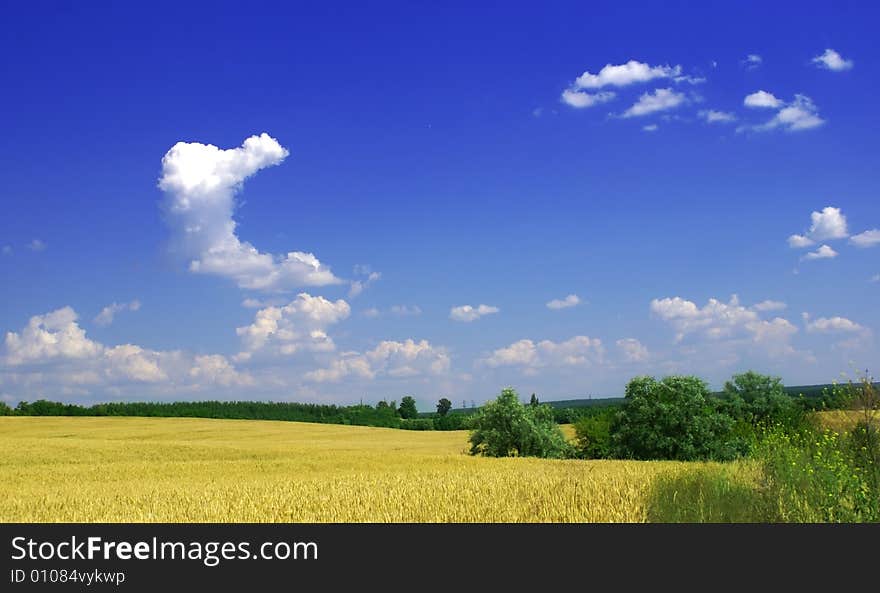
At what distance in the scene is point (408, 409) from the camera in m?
168

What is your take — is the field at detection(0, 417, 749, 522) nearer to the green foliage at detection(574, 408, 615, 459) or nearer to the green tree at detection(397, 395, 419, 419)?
the green foliage at detection(574, 408, 615, 459)

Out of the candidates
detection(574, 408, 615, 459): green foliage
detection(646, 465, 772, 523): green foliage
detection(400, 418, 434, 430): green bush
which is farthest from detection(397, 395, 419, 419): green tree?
detection(646, 465, 772, 523): green foliage

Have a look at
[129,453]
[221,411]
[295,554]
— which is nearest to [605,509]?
[295,554]

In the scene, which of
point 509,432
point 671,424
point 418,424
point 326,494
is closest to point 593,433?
point 509,432

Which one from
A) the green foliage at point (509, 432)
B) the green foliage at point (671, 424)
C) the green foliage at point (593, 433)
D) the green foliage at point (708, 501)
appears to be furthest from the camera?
the green foliage at point (593, 433)

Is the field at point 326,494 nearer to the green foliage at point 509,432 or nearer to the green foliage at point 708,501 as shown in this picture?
the green foliage at point 708,501

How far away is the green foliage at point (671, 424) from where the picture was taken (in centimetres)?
5609

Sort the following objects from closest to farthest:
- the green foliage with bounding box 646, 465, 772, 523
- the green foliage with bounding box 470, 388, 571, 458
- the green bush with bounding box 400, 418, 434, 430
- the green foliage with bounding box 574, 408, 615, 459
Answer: the green foliage with bounding box 646, 465, 772, 523, the green foliage with bounding box 470, 388, 571, 458, the green foliage with bounding box 574, 408, 615, 459, the green bush with bounding box 400, 418, 434, 430

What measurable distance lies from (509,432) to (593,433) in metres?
13.2

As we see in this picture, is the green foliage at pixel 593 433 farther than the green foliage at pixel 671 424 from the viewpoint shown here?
Yes

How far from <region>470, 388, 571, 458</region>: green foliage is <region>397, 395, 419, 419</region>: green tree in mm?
102516

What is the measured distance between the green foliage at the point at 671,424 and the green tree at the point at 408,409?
359ft

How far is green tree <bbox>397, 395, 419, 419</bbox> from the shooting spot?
168 m

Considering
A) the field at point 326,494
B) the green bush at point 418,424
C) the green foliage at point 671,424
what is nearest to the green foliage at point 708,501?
the field at point 326,494
